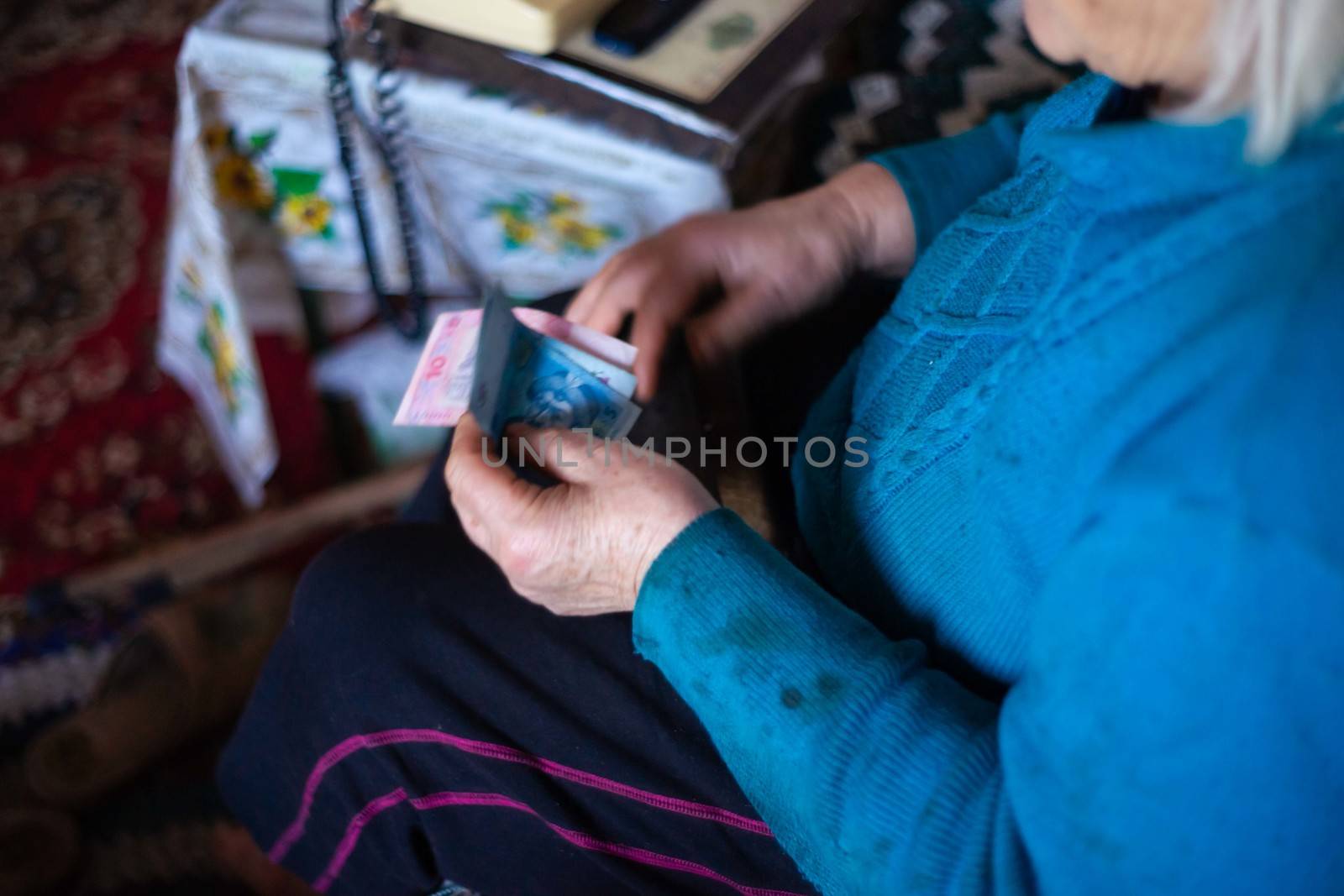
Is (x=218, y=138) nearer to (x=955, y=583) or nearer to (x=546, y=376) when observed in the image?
(x=546, y=376)

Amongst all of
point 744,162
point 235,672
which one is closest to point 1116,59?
point 744,162

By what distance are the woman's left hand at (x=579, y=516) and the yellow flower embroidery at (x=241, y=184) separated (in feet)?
2.12

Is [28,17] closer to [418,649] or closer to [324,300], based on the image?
[324,300]

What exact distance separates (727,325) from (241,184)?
68 cm

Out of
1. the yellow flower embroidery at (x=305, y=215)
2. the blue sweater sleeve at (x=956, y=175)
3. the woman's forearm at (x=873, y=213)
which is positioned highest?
the blue sweater sleeve at (x=956, y=175)

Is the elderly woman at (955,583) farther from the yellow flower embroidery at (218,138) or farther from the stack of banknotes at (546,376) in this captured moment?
the yellow flower embroidery at (218,138)

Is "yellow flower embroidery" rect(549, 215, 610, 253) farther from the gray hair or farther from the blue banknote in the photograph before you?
the gray hair

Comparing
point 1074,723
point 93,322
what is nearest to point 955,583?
point 1074,723

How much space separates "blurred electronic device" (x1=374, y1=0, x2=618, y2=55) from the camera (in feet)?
3.30

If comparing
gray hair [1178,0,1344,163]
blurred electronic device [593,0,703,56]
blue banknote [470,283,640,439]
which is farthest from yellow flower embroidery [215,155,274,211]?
gray hair [1178,0,1344,163]

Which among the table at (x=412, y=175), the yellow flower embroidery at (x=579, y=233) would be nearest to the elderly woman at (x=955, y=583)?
the table at (x=412, y=175)

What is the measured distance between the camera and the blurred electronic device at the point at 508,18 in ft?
3.30

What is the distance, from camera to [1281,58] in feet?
1.43

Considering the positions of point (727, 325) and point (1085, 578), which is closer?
point (1085, 578)
